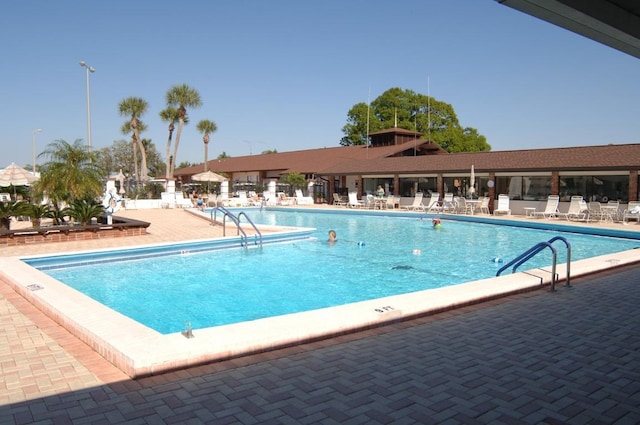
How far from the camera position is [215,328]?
474cm

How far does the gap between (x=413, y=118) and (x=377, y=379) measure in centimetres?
5019

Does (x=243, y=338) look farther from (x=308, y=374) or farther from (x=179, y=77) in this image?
(x=179, y=77)

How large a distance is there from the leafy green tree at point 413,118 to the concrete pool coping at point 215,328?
4427cm

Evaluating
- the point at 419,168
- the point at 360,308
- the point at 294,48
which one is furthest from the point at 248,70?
the point at 360,308

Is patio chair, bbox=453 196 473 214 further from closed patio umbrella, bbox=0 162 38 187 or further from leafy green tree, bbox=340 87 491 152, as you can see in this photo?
leafy green tree, bbox=340 87 491 152

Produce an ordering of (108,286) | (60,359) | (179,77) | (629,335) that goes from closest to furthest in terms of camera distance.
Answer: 1. (60,359)
2. (629,335)
3. (108,286)
4. (179,77)

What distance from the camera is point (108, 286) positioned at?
9117 mm

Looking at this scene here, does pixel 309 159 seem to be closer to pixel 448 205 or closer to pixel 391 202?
pixel 391 202

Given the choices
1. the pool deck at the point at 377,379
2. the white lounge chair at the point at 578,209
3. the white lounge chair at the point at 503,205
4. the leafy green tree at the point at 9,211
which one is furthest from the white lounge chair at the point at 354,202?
the pool deck at the point at 377,379

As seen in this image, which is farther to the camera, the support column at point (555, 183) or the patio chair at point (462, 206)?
the patio chair at point (462, 206)

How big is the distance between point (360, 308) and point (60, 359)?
9.92 feet

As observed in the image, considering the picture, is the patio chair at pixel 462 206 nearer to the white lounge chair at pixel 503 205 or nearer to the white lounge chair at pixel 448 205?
the white lounge chair at pixel 448 205

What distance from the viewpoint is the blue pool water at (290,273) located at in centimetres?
791

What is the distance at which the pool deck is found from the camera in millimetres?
3166
